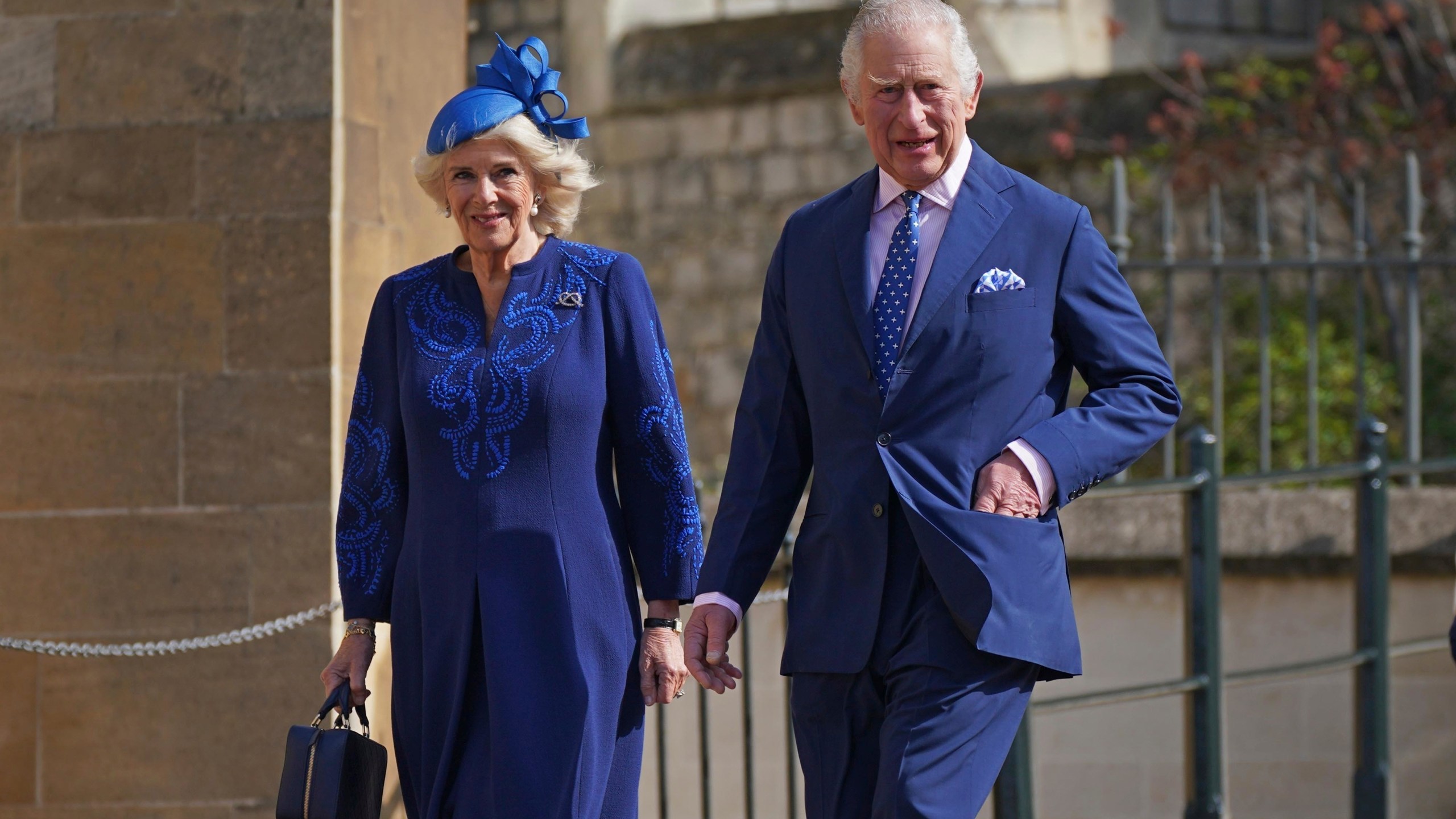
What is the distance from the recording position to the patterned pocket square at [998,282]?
9.29 feet

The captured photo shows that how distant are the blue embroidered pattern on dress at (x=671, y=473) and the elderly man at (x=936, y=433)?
36 centimetres

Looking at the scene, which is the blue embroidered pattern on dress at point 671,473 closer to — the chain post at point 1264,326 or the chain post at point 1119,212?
the chain post at point 1119,212

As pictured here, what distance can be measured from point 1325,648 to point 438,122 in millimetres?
4162

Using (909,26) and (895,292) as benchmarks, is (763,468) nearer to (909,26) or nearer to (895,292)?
(895,292)

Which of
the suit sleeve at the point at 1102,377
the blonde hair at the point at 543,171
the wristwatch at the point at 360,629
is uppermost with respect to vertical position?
the blonde hair at the point at 543,171

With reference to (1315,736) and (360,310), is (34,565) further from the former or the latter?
(1315,736)

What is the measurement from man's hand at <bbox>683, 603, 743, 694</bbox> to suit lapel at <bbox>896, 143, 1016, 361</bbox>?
1.69 ft

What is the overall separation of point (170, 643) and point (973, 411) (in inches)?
85.9

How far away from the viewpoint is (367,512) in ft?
11.0

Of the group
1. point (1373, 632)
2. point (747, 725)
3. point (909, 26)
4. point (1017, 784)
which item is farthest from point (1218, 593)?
point (909, 26)

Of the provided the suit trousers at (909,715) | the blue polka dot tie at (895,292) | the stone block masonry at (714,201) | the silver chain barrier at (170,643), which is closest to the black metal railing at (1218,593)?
the silver chain barrier at (170,643)

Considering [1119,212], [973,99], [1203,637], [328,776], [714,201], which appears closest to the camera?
[973,99]

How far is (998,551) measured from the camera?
274 cm

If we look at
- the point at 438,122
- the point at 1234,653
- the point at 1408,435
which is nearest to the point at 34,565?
the point at 438,122
